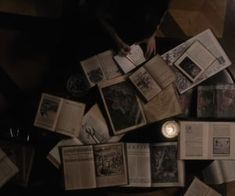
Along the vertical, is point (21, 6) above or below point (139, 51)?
above

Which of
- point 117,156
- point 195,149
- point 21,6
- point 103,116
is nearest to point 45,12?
point 21,6

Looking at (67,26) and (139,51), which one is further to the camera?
(67,26)

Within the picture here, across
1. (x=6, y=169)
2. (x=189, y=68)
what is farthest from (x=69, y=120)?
(x=189, y=68)

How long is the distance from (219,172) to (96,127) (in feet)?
1.85

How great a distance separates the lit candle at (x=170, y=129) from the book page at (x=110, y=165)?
0.16 m

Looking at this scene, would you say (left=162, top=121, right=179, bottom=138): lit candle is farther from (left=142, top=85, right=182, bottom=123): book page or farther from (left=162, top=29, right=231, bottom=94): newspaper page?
(left=162, top=29, right=231, bottom=94): newspaper page

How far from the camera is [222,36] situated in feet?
6.77

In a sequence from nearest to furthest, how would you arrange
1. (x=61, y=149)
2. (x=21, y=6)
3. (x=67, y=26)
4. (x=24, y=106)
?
1. (x=61, y=149)
2. (x=24, y=106)
3. (x=67, y=26)
4. (x=21, y=6)

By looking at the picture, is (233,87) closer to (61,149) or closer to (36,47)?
(61,149)

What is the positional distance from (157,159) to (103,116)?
260 millimetres

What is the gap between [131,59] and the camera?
5.11ft

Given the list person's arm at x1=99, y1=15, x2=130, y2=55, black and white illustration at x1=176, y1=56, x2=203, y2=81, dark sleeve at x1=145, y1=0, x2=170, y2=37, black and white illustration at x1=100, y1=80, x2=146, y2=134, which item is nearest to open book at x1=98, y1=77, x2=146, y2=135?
black and white illustration at x1=100, y1=80, x2=146, y2=134

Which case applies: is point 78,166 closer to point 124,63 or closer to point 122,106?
point 122,106

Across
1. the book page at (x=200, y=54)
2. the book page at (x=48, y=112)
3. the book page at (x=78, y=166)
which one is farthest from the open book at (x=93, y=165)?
the book page at (x=200, y=54)
